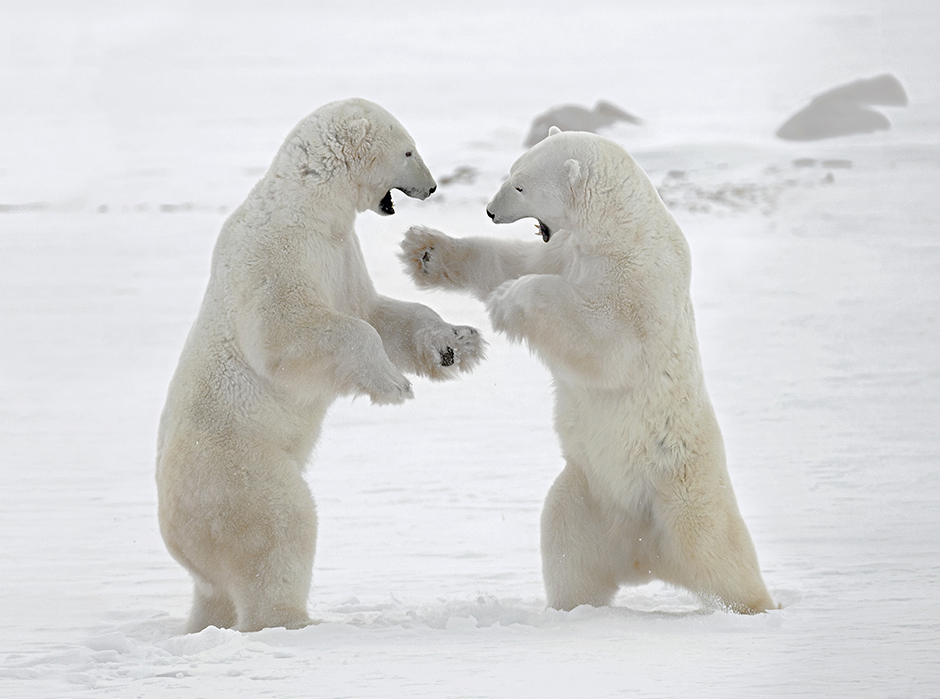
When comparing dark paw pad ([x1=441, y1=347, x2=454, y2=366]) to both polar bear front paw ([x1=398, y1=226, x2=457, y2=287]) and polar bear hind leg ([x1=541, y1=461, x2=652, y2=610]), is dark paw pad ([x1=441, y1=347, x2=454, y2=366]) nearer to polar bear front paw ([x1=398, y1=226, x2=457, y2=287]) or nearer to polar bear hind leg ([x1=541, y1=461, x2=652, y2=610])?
polar bear front paw ([x1=398, y1=226, x2=457, y2=287])

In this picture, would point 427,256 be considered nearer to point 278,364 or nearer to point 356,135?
point 356,135

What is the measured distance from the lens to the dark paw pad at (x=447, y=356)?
14.5 feet

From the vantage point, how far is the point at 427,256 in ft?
15.5

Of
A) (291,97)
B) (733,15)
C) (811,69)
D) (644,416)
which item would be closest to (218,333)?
(644,416)

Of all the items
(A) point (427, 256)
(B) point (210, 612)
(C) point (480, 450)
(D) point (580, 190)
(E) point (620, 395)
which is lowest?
(B) point (210, 612)

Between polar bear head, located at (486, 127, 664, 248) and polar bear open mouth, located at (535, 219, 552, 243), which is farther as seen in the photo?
polar bear open mouth, located at (535, 219, 552, 243)

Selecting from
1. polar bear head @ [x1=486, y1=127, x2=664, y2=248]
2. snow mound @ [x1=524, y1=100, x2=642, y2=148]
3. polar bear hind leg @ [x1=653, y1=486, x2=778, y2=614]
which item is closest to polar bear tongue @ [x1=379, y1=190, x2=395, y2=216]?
polar bear head @ [x1=486, y1=127, x2=664, y2=248]

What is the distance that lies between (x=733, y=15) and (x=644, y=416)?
4391 centimetres

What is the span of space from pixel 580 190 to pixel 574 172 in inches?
2.7

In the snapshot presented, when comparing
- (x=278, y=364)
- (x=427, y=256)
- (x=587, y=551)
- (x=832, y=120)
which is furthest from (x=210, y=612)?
(x=832, y=120)

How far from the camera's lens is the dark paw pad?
14.5 ft

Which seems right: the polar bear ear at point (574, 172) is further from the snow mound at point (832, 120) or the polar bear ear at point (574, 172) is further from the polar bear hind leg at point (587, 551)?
the snow mound at point (832, 120)

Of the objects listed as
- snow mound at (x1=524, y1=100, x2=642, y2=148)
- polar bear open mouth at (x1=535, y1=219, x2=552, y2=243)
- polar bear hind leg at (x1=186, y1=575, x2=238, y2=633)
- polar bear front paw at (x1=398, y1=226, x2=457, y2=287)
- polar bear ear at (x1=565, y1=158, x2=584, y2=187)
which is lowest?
polar bear hind leg at (x1=186, y1=575, x2=238, y2=633)

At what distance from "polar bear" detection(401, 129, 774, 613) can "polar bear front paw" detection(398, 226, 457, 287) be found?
36 centimetres
